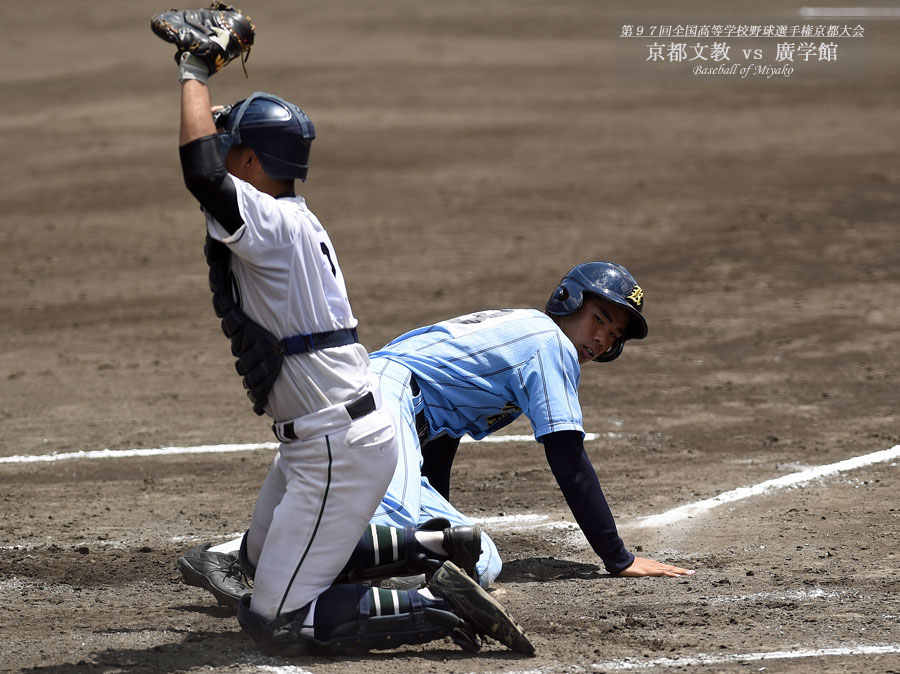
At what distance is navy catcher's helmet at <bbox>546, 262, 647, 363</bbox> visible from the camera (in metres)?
5.11

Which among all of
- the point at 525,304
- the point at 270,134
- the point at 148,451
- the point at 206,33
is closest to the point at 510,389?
the point at 270,134

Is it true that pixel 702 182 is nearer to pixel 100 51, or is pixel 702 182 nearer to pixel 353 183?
pixel 353 183

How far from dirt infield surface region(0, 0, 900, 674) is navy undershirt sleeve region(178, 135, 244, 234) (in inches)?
55.0

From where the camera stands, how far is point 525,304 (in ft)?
33.6

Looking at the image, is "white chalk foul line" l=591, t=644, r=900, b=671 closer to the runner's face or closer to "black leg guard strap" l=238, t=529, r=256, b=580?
"black leg guard strap" l=238, t=529, r=256, b=580

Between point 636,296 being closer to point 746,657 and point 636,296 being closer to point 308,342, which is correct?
point 746,657

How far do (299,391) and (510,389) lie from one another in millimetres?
1331

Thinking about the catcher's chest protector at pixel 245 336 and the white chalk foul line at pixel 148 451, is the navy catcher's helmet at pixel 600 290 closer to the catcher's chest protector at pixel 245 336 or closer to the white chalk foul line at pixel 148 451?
the catcher's chest protector at pixel 245 336

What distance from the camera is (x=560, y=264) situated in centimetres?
1132

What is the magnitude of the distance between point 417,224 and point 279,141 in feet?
29.1

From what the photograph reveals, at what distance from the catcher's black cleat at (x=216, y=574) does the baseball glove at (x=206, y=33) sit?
74.2 inches

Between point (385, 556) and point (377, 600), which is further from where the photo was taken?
point (385, 556)

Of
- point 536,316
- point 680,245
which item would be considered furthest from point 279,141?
point 680,245

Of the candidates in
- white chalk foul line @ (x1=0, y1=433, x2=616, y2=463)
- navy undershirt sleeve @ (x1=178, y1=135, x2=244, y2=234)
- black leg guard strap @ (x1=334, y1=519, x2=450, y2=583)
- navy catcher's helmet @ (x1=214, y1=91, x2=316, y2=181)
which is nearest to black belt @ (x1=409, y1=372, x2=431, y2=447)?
black leg guard strap @ (x1=334, y1=519, x2=450, y2=583)
